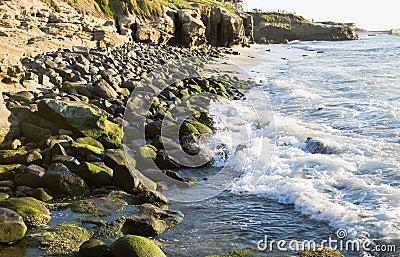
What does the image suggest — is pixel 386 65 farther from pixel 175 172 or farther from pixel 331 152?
pixel 175 172

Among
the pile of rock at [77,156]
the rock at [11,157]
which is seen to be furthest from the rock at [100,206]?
the rock at [11,157]

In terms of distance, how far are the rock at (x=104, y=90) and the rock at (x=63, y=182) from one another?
16.9ft

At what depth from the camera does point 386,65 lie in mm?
31188

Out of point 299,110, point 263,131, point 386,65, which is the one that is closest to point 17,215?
point 263,131

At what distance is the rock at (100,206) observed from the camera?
652 cm

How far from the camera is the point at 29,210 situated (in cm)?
592

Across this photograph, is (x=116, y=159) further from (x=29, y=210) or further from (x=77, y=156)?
(x=29, y=210)

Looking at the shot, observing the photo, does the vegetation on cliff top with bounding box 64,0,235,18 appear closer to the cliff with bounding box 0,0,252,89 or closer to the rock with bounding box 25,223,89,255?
the cliff with bounding box 0,0,252,89

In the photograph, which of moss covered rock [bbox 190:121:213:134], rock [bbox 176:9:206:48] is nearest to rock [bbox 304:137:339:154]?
moss covered rock [bbox 190:121:213:134]

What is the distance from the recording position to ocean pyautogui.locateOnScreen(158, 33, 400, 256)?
245 inches

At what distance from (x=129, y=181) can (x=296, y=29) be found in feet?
277

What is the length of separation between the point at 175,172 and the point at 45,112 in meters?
3.23

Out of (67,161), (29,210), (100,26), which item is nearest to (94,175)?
(67,161)

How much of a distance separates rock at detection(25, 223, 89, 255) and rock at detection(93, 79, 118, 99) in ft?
22.5
